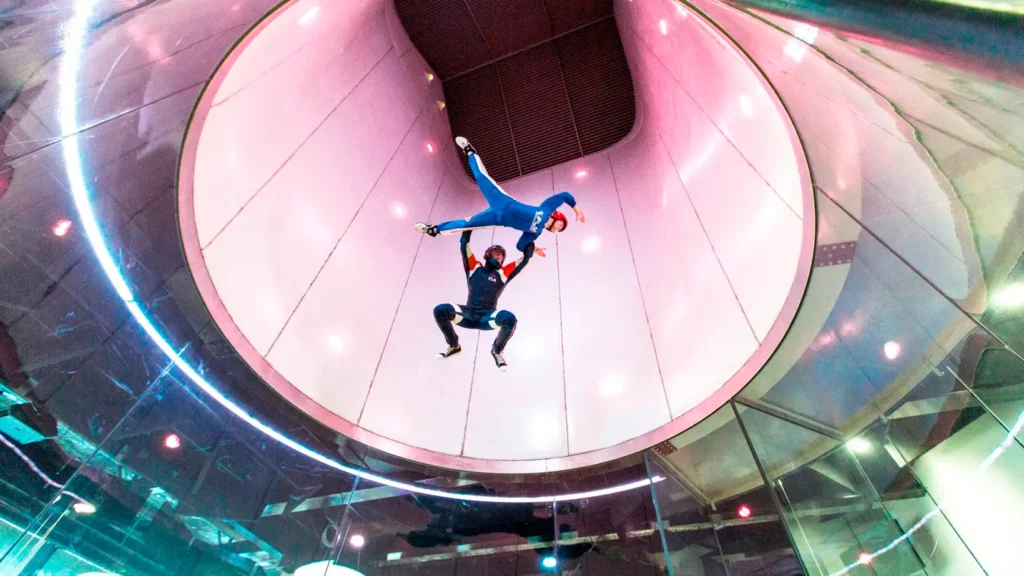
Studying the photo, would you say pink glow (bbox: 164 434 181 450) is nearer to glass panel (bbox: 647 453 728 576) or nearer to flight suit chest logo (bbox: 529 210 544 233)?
flight suit chest logo (bbox: 529 210 544 233)

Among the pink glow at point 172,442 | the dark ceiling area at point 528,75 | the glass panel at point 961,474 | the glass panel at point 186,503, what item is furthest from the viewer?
the dark ceiling area at point 528,75

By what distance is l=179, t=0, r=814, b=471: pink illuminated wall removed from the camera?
4.23m

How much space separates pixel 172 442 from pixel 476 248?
3.96m

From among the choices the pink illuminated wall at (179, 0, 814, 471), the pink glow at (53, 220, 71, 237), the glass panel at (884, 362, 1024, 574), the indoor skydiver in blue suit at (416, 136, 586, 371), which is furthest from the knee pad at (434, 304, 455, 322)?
the glass panel at (884, 362, 1024, 574)

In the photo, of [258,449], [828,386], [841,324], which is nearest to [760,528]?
[828,386]

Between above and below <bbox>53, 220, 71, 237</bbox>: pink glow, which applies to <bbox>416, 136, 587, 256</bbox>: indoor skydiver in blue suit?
above

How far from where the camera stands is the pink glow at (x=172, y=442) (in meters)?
3.47

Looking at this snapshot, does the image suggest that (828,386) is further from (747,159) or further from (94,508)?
(94,508)

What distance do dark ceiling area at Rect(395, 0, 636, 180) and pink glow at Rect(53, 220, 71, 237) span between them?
4.95m

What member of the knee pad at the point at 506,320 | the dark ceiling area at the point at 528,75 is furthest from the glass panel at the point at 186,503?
the dark ceiling area at the point at 528,75

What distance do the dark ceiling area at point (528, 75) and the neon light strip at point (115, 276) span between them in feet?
15.0

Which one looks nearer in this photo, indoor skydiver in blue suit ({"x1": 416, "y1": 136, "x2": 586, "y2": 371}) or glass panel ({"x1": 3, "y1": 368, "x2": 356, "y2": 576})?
glass panel ({"x1": 3, "y1": 368, "x2": 356, "y2": 576})

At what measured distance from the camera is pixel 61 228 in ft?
9.65

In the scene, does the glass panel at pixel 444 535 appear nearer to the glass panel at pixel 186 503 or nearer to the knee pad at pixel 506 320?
the glass panel at pixel 186 503
